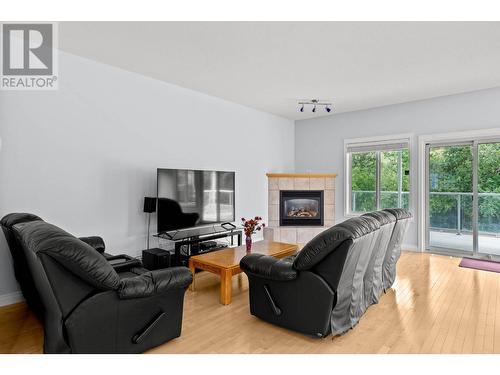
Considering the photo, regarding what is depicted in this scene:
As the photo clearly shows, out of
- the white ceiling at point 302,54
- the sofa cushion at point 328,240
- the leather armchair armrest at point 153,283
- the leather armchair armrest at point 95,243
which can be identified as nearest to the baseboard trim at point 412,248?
the white ceiling at point 302,54

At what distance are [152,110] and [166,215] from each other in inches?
60.7

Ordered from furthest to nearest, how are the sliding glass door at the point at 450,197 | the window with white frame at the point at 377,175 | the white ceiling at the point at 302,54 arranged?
the window with white frame at the point at 377,175 < the sliding glass door at the point at 450,197 < the white ceiling at the point at 302,54

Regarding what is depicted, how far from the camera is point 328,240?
224 centimetres

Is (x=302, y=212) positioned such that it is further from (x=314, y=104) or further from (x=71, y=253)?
(x=71, y=253)

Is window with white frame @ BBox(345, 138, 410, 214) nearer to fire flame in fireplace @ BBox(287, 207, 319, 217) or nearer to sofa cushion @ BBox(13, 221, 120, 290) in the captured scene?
fire flame in fireplace @ BBox(287, 207, 319, 217)

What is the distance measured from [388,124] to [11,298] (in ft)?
20.6

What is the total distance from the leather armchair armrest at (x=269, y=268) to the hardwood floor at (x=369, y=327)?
484 millimetres

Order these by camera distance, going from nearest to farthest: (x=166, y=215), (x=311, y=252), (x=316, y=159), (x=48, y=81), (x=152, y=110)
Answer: (x=311, y=252), (x=48, y=81), (x=166, y=215), (x=152, y=110), (x=316, y=159)

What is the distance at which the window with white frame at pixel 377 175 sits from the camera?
5844 mm

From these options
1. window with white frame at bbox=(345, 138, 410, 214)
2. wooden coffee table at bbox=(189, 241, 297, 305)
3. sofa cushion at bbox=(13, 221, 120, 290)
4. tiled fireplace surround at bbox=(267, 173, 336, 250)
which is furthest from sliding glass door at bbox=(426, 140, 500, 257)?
sofa cushion at bbox=(13, 221, 120, 290)

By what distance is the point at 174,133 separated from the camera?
4.73m

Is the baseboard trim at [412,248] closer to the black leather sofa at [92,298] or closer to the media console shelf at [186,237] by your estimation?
the media console shelf at [186,237]
